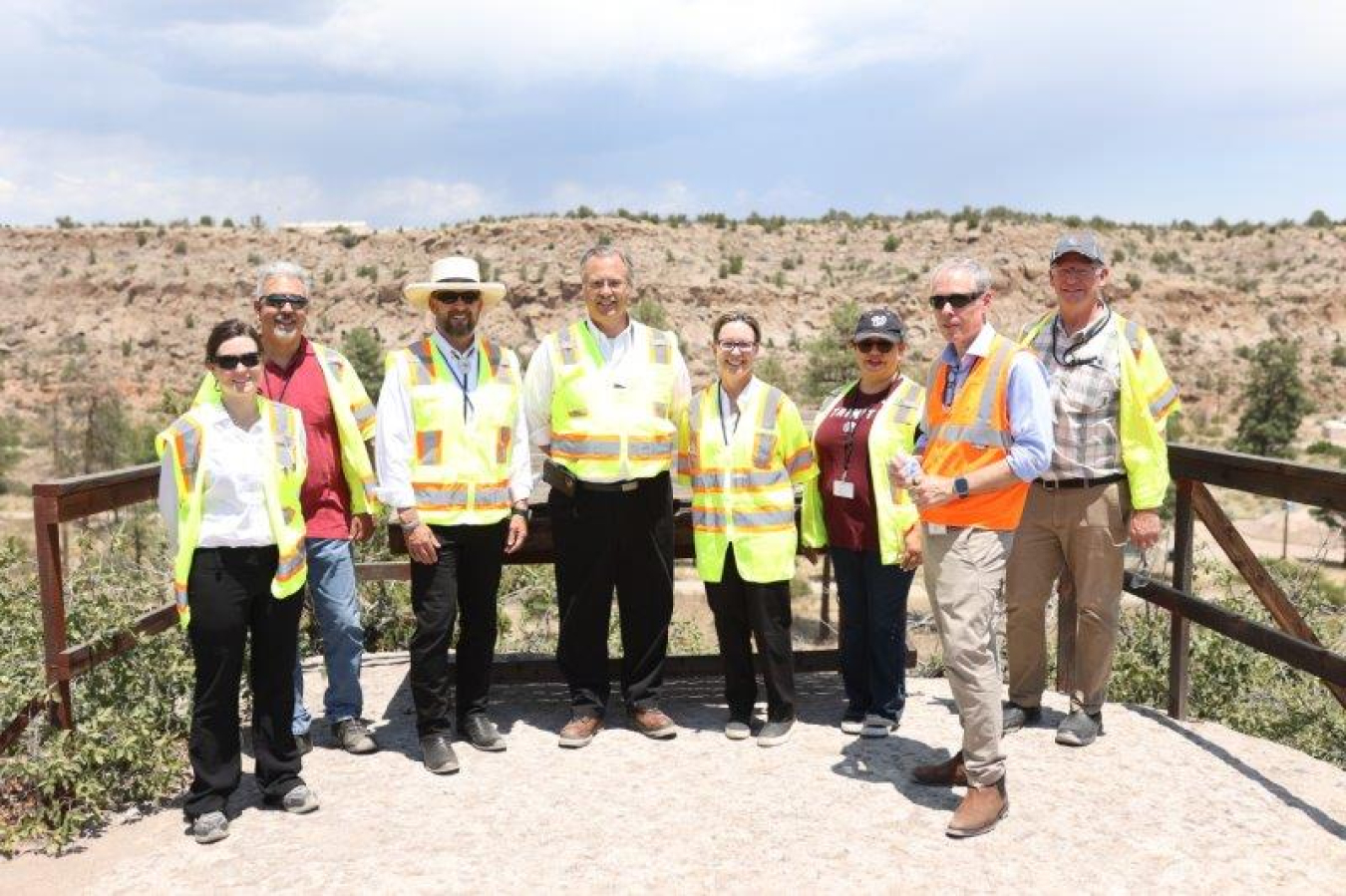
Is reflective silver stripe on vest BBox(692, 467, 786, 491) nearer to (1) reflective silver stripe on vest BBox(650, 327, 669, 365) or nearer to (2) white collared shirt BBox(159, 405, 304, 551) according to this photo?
(1) reflective silver stripe on vest BBox(650, 327, 669, 365)

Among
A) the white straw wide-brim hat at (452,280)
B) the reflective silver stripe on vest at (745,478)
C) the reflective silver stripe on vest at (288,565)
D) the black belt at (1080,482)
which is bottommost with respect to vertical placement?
the reflective silver stripe on vest at (288,565)

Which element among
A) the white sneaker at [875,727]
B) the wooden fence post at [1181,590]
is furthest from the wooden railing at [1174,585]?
the white sneaker at [875,727]

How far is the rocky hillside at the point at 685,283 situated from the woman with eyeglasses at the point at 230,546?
38.4 m

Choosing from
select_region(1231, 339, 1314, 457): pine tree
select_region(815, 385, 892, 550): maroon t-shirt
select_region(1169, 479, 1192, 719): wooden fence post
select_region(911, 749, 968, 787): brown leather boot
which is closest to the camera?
select_region(911, 749, 968, 787): brown leather boot

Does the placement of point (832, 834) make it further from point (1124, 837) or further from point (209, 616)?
point (209, 616)

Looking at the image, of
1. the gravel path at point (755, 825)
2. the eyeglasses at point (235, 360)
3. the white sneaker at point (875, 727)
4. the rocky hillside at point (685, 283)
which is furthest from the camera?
the rocky hillside at point (685, 283)

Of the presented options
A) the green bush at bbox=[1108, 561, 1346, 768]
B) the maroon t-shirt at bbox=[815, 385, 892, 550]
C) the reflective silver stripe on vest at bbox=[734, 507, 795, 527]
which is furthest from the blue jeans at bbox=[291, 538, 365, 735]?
the green bush at bbox=[1108, 561, 1346, 768]

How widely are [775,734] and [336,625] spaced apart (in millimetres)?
2126

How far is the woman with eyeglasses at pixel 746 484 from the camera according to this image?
193 inches

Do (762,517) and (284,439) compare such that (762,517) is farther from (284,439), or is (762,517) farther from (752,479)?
(284,439)

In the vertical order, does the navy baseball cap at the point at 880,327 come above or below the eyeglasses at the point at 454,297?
below

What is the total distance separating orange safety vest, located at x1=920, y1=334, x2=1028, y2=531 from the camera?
160 inches

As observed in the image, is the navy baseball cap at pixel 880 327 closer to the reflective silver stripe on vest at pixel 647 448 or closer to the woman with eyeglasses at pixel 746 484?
the woman with eyeglasses at pixel 746 484

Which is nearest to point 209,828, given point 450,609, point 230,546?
point 230,546
